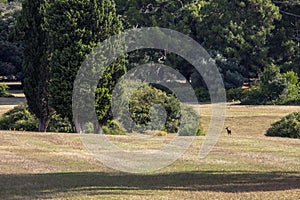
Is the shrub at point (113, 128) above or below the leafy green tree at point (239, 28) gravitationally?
below

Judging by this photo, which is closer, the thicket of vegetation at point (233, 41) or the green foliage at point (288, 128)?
the green foliage at point (288, 128)

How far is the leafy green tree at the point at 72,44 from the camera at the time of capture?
41312 mm

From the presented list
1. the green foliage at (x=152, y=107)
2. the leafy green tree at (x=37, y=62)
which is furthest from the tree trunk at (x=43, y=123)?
the green foliage at (x=152, y=107)

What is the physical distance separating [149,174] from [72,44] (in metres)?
19.7

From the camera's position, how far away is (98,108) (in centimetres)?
4141

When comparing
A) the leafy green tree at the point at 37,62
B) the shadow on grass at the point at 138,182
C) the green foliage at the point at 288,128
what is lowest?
the shadow on grass at the point at 138,182

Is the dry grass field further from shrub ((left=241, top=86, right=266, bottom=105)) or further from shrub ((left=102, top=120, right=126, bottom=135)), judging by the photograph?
shrub ((left=241, top=86, right=266, bottom=105))

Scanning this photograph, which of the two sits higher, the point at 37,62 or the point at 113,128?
the point at 37,62

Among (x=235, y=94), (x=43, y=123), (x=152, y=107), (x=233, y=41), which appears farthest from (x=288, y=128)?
(x=233, y=41)

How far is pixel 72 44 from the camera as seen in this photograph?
136 feet

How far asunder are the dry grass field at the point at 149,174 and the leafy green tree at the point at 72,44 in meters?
4.12

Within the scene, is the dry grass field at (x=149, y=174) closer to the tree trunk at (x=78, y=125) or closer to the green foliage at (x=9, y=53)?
the tree trunk at (x=78, y=125)

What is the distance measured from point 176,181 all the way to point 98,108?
20.8m

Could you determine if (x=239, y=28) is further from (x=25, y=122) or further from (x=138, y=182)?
(x=138, y=182)
